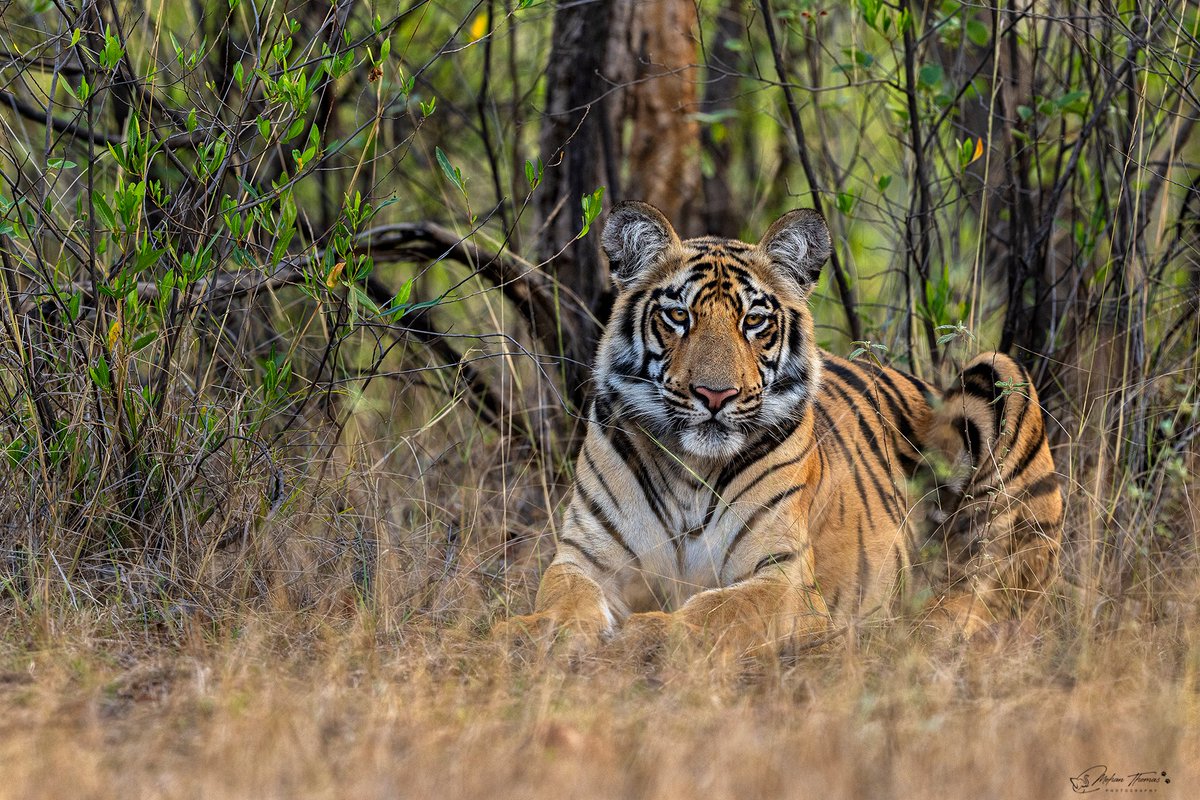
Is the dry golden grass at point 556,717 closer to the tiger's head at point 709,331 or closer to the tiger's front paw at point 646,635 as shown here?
the tiger's front paw at point 646,635

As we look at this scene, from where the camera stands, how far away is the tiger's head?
411cm

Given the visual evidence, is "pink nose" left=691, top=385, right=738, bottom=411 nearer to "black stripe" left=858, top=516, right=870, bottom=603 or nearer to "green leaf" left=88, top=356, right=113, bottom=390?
"black stripe" left=858, top=516, right=870, bottom=603

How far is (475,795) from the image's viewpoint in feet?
8.10

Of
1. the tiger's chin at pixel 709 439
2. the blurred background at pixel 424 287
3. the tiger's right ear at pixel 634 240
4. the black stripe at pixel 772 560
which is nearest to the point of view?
the blurred background at pixel 424 287

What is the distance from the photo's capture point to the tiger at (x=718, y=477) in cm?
405

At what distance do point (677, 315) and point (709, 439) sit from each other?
0.43 metres

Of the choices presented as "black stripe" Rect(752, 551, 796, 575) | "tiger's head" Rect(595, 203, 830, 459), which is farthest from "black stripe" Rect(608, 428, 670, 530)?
"black stripe" Rect(752, 551, 796, 575)

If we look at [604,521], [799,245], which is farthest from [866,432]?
[604,521]

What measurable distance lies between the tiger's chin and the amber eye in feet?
1.21

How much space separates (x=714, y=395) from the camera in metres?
4.04

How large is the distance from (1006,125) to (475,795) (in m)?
4.07

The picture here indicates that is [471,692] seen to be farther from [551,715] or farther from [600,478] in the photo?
[600,478]

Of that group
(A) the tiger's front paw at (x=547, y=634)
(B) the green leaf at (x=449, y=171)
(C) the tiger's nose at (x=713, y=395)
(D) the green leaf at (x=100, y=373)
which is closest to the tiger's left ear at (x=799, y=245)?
(C) the tiger's nose at (x=713, y=395)
